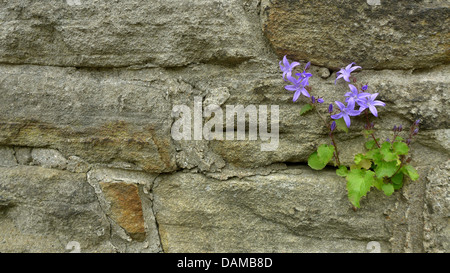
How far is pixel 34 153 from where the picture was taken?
1.33 metres

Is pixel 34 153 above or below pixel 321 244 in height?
above

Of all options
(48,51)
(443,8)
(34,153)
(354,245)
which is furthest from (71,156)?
(443,8)

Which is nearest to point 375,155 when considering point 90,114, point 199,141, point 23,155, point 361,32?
point 361,32

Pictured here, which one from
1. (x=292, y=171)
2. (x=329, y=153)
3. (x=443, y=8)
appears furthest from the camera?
(x=292, y=171)

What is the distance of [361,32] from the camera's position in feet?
3.55

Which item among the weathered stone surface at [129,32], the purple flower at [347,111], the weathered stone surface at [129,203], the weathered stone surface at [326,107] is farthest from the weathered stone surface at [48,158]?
the purple flower at [347,111]

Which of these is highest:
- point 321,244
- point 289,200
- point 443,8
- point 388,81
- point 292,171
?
point 443,8

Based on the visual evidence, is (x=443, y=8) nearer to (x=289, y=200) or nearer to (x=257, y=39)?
(x=257, y=39)

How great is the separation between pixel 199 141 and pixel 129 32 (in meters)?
0.45

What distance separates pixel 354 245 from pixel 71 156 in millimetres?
1105

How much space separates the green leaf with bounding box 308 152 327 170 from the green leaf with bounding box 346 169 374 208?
0.32 feet

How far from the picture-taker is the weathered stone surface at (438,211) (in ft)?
3.57

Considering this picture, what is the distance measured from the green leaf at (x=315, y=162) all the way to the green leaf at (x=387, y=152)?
190 mm

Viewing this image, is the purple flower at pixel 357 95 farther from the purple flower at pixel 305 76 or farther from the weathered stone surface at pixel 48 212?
the weathered stone surface at pixel 48 212
